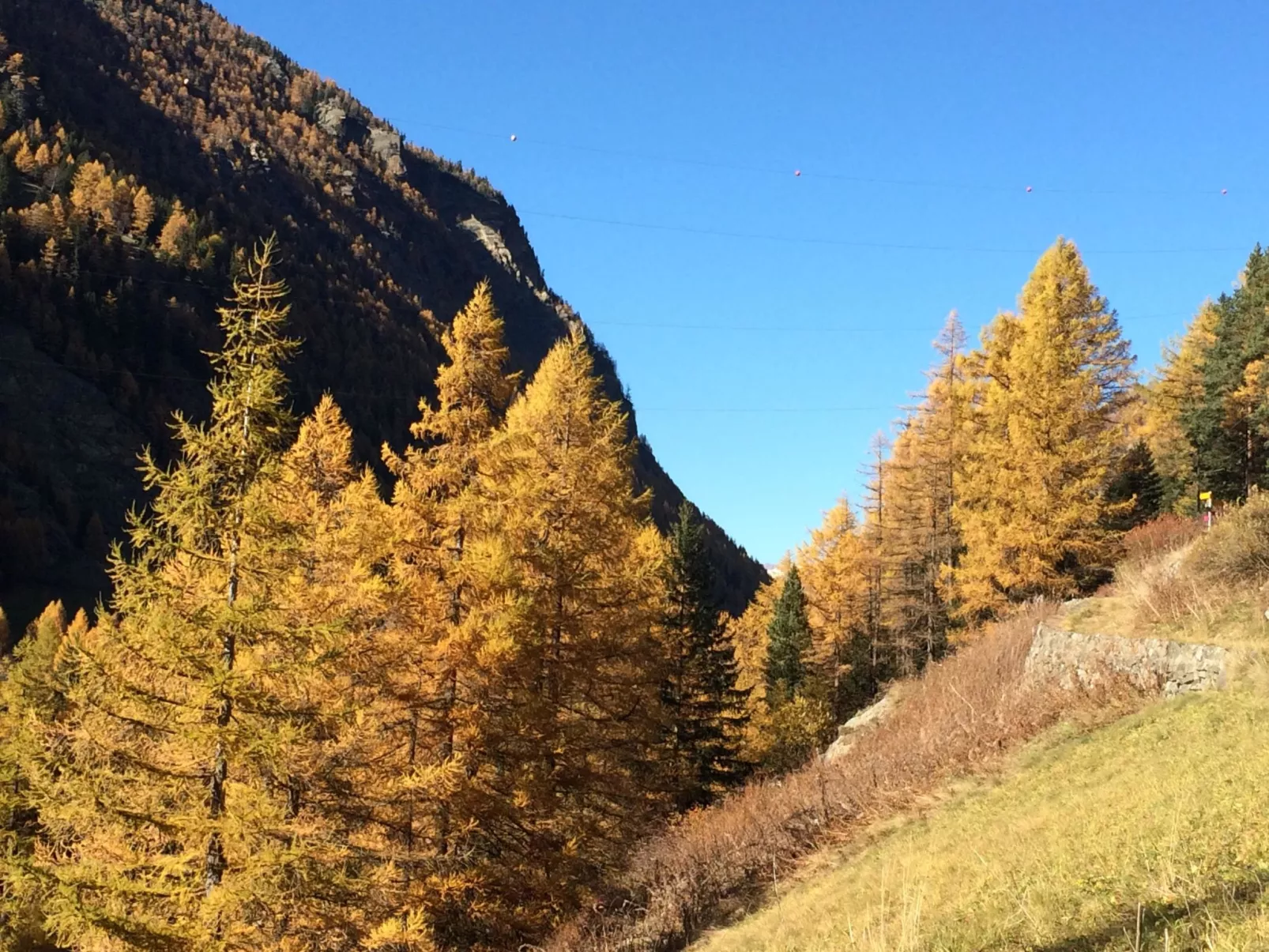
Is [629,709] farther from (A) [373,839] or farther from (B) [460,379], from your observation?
(B) [460,379]

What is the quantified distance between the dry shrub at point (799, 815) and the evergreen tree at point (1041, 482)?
6890 millimetres

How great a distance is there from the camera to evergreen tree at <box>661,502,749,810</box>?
82.0 ft

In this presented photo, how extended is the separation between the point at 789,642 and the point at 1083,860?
33.5m

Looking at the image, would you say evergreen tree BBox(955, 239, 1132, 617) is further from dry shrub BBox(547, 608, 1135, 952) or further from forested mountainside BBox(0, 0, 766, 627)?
forested mountainside BBox(0, 0, 766, 627)

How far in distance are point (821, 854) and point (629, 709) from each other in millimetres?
5874

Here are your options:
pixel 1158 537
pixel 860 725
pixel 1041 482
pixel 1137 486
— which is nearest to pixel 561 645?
pixel 860 725

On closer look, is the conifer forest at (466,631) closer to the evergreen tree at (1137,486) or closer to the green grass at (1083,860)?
the evergreen tree at (1137,486)

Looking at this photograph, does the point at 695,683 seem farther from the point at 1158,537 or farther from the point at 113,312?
the point at 113,312

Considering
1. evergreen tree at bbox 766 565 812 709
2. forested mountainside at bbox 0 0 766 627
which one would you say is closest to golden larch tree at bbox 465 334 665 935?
evergreen tree at bbox 766 565 812 709

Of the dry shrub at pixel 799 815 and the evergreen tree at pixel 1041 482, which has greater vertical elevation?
the evergreen tree at pixel 1041 482

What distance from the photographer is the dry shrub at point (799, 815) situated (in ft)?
42.4

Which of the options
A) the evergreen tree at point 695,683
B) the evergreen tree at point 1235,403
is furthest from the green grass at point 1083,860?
the evergreen tree at point 1235,403

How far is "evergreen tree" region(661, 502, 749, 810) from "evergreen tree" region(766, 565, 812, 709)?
11803 mm

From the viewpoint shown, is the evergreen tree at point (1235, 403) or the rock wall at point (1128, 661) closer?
the rock wall at point (1128, 661)
